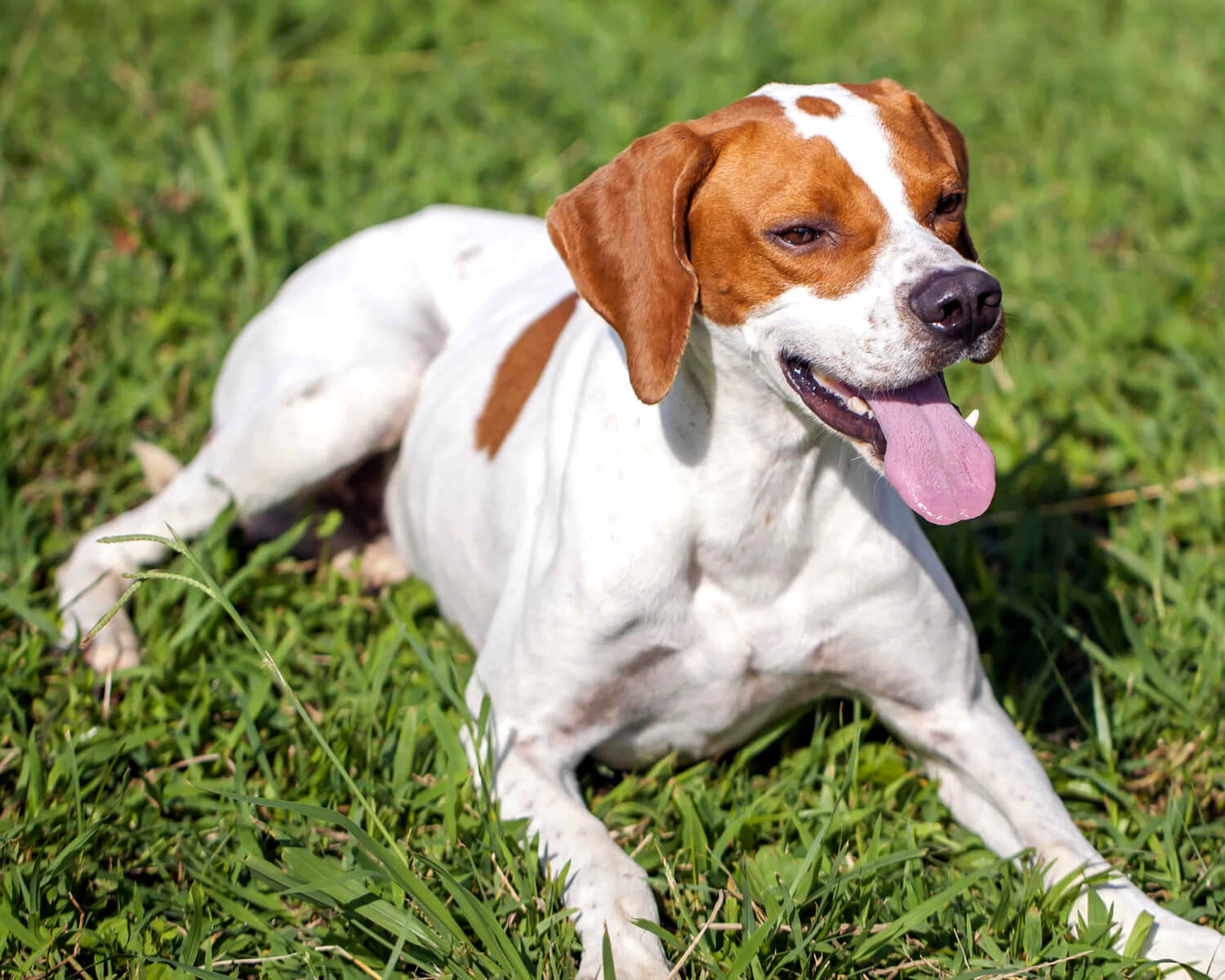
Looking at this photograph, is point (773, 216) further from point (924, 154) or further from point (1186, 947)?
point (1186, 947)

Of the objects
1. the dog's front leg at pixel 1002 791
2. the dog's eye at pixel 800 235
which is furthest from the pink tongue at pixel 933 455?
the dog's front leg at pixel 1002 791

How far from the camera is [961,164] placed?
3.04 meters

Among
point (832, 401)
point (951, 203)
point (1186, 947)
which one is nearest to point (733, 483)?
point (832, 401)

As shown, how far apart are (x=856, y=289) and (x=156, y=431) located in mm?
2730

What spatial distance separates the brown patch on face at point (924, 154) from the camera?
2.74 m

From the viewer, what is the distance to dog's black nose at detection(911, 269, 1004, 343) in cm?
257

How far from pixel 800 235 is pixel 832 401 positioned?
32cm

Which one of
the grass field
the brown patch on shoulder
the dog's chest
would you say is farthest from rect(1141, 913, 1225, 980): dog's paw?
the brown patch on shoulder

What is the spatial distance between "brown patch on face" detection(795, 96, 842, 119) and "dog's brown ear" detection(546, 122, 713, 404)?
21cm

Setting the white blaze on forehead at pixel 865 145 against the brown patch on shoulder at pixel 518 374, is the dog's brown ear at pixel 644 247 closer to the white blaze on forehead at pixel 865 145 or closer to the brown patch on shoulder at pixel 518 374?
the white blaze on forehead at pixel 865 145

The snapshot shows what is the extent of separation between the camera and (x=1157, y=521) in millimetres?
4098

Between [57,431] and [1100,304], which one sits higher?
[57,431]

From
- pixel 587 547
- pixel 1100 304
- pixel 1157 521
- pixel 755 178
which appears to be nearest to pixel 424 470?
pixel 587 547

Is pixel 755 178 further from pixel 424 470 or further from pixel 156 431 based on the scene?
pixel 156 431
